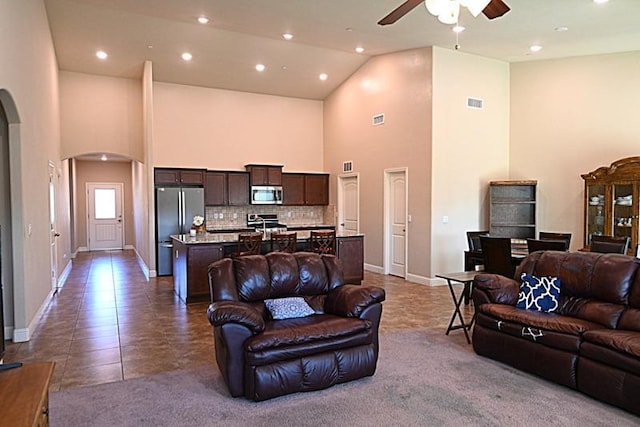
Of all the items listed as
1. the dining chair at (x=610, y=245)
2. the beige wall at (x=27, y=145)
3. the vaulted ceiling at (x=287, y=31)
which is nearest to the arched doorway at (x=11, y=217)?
the beige wall at (x=27, y=145)

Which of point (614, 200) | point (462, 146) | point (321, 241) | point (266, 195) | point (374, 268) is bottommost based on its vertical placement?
point (374, 268)

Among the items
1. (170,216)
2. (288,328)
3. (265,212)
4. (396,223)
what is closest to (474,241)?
(396,223)

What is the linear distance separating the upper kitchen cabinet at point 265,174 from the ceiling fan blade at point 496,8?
20.7 ft

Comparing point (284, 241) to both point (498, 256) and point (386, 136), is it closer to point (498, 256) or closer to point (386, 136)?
point (498, 256)

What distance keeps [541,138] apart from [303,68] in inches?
184

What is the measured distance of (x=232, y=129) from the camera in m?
9.45

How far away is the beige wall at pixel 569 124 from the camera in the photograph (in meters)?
6.60

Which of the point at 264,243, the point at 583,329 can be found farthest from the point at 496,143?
the point at 583,329

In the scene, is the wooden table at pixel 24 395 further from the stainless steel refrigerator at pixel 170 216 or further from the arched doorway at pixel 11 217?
the stainless steel refrigerator at pixel 170 216

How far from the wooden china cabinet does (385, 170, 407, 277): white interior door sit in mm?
2881

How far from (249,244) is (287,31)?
3451 mm

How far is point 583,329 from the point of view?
328cm

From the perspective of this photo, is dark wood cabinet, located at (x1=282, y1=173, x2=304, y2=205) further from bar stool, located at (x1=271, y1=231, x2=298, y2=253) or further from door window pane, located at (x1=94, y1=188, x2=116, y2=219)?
door window pane, located at (x1=94, y1=188, x2=116, y2=219)

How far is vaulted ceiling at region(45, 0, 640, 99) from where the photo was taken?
5.59 meters
